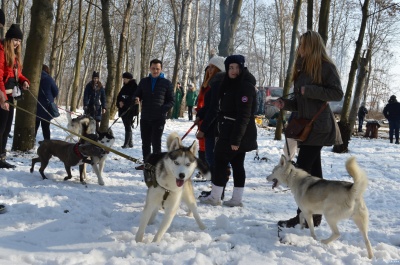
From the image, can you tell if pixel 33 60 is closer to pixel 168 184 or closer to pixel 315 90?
pixel 168 184

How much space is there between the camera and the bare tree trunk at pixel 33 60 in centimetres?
696

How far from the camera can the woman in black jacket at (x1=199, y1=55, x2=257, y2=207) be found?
459cm

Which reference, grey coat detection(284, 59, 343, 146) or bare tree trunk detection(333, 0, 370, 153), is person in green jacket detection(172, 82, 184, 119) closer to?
bare tree trunk detection(333, 0, 370, 153)

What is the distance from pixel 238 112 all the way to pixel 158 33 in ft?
111

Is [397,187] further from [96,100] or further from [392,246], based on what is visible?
[96,100]

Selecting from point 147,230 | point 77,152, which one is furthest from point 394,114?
point 147,230

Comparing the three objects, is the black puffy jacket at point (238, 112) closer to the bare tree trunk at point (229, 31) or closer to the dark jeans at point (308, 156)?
the dark jeans at point (308, 156)

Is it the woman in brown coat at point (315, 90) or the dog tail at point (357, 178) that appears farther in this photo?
the woman in brown coat at point (315, 90)

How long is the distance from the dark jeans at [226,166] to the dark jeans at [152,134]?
6.21 feet

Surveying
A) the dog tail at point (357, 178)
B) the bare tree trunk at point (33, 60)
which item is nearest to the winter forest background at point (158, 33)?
the bare tree trunk at point (33, 60)

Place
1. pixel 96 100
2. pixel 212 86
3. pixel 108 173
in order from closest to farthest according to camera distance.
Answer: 1. pixel 212 86
2. pixel 108 173
3. pixel 96 100

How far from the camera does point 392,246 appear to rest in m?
3.68

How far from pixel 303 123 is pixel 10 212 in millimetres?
3341

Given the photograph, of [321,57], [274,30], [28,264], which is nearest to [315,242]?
[321,57]
